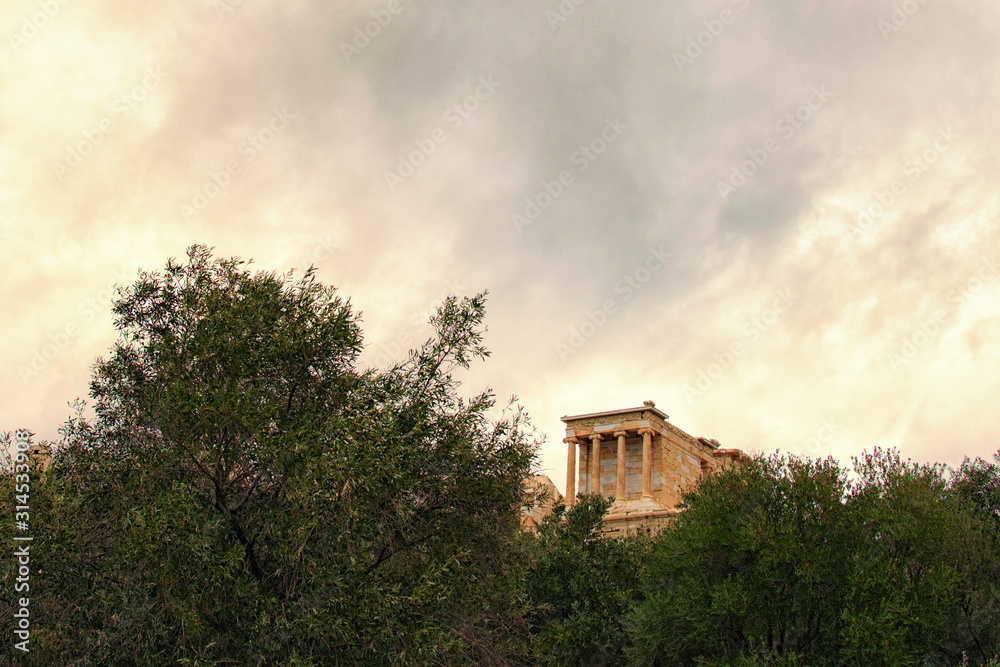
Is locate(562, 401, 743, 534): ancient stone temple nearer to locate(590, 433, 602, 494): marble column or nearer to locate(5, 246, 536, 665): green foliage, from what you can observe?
locate(590, 433, 602, 494): marble column

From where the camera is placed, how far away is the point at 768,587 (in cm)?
2578

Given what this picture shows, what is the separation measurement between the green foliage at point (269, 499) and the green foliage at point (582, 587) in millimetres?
12512

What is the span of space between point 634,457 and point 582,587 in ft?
77.4

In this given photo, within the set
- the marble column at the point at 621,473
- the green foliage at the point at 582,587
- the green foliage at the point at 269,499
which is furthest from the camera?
the marble column at the point at 621,473

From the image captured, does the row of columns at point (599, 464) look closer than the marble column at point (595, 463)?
Yes

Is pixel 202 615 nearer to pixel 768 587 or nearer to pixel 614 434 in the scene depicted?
pixel 768 587

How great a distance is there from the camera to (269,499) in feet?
48.8

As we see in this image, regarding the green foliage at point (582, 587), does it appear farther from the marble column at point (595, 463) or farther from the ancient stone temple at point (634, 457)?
the marble column at point (595, 463)

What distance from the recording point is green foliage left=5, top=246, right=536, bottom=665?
13938mm

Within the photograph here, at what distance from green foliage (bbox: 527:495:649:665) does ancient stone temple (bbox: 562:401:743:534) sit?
16363 mm

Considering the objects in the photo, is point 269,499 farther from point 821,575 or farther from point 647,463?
point 647,463

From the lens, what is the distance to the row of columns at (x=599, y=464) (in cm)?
5141

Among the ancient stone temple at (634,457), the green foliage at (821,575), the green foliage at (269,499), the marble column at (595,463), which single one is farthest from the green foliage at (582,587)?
the marble column at (595,463)

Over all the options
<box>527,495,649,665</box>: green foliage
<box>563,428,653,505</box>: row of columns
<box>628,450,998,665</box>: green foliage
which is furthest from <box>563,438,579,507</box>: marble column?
<box>628,450,998,665</box>: green foliage
